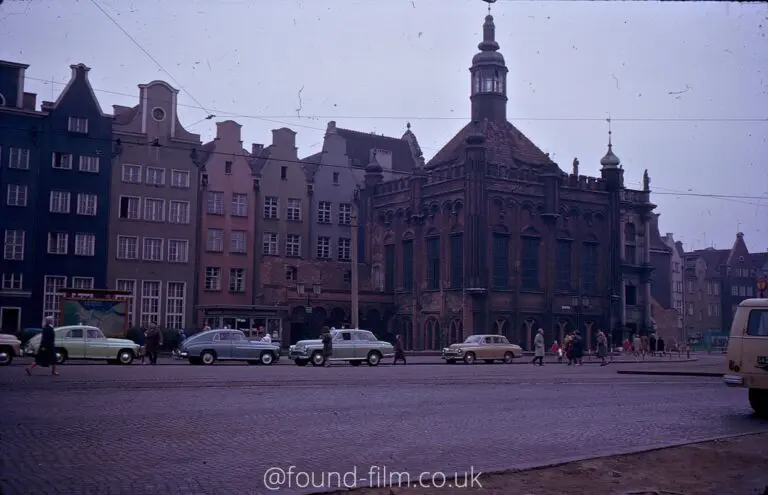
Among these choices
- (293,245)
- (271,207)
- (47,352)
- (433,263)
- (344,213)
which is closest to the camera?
(47,352)

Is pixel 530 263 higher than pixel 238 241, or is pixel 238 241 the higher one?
pixel 238 241

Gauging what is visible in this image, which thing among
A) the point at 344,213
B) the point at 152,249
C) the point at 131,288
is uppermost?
the point at 344,213

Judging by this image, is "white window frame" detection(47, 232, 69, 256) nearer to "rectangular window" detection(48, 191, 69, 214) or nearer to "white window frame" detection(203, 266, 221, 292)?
"rectangular window" detection(48, 191, 69, 214)

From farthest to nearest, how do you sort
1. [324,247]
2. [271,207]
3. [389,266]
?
[324,247]
[389,266]
[271,207]

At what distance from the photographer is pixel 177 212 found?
2554 inches

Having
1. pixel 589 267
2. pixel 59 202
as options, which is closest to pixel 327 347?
pixel 59 202

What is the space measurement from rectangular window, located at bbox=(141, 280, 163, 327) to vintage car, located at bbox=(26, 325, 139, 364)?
25452mm

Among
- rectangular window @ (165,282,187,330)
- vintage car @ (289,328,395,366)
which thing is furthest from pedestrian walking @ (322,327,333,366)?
rectangular window @ (165,282,187,330)

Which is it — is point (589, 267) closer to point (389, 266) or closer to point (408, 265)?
point (408, 265)

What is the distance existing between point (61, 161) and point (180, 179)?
869cm

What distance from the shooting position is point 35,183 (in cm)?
5916

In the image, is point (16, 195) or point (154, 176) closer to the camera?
point (16, 195)

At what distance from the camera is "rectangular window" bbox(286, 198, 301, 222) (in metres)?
71.4

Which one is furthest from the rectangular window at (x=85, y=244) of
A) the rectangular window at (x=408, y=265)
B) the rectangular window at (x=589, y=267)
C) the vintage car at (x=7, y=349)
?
the rectangular window at (x=589, y=267)
